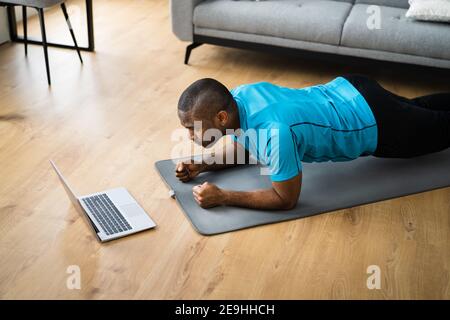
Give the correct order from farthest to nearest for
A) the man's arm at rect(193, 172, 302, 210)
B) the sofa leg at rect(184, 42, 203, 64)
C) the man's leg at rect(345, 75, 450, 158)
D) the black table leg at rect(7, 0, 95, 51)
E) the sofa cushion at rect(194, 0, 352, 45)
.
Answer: the black table leg at rect(7, 0, 95, 51) → the sofa leg at rect(184, 42, 203, 64) → the sofa cushion at rect(194, 0, 352, 45) → the man's leg at rect(345, 75, 450, 158) → the man's arm at rect(193, 172, 302, 210)

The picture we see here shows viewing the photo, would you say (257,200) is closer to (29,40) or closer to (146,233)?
(146,233)

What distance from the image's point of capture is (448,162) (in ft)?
8.77

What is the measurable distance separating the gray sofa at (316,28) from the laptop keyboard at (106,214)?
1580mm

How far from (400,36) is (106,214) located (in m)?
1.93

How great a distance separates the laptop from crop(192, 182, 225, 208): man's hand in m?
0.21

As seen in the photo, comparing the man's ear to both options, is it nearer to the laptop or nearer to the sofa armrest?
the laptop

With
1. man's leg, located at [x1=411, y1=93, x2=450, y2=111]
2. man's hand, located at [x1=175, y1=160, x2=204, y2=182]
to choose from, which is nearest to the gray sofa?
man's leg, located at [x1=411, y1=93, x2=450, y2=111]

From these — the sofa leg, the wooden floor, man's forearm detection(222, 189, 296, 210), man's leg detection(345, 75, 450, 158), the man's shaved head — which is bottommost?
the wooden floor

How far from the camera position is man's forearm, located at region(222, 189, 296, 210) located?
2.25 meters

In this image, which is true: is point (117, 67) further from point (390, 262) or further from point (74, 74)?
point (390, 262)

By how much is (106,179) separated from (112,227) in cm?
36

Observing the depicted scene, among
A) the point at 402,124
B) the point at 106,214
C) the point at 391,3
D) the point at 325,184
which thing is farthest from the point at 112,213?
the point at 391,3

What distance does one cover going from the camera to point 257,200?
2260 mm

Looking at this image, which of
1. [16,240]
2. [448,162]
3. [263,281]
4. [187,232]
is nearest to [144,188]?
[187,232]
